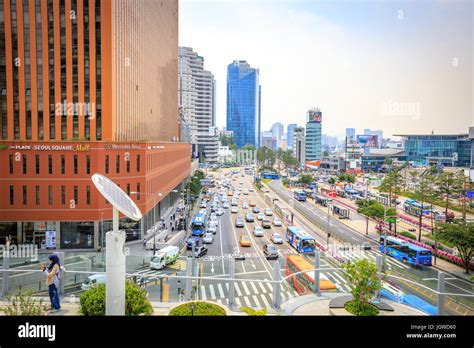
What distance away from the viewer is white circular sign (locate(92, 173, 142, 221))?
5773 millimetres

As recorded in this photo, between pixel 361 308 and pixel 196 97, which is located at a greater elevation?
pixel 196 97

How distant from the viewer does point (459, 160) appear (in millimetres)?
84438

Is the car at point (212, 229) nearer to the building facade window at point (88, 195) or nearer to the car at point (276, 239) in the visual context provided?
the car at point (276, 239)

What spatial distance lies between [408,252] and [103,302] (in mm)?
20249

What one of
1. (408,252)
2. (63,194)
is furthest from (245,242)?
(63,194)

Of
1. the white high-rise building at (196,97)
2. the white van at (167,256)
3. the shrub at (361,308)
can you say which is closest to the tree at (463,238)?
the white van at (167,256)

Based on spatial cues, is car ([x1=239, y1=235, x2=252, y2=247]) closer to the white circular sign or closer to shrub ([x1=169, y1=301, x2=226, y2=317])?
shrub ([x1=169, y1=301, x2=226, y2=317])

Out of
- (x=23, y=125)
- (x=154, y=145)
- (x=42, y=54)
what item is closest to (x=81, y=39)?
(x=42, y=54)

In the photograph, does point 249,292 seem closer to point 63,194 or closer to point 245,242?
point 245,242

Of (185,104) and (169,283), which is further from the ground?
(185,104)

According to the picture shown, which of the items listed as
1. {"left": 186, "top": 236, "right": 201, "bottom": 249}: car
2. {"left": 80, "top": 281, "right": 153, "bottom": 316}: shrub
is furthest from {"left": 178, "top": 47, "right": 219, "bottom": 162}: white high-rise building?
{"left": 80, "top": 281, "right": 153, "bottom": 316}: shrub

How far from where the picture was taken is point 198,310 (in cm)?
613

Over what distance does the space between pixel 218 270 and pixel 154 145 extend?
19.3 meters

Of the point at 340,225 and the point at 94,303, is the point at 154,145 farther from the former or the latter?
the point at 94,303
